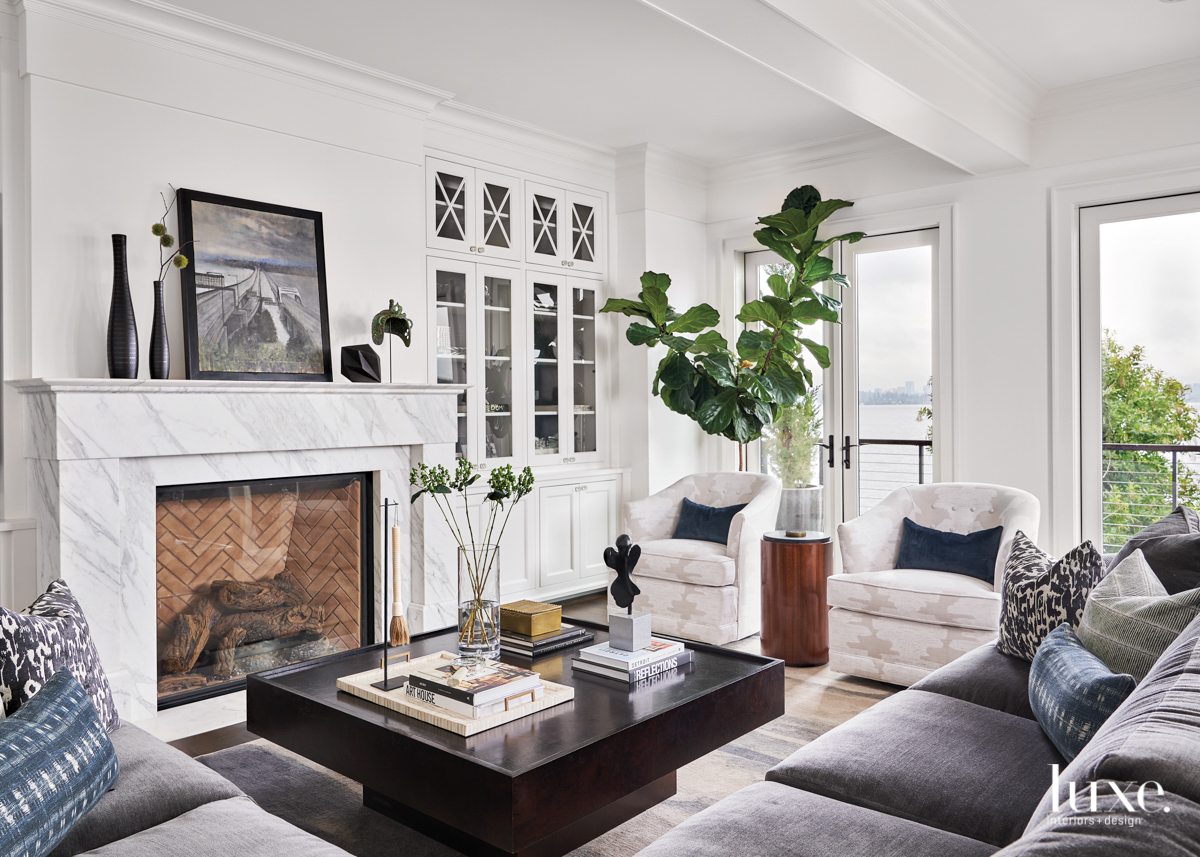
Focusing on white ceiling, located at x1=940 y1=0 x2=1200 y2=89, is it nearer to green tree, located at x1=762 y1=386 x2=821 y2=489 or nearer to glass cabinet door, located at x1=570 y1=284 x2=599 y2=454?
green tree, located at x1=762 y1=386 x2=821 y2=489

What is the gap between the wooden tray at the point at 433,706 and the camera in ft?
6.30

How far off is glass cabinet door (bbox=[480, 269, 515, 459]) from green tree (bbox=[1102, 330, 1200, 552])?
315 cm

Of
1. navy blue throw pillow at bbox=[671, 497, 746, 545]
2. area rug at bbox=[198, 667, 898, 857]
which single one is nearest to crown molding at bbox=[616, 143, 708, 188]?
navy blue throw pillow at bbox=[671, 497, 746, 545]

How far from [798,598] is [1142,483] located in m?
1.95

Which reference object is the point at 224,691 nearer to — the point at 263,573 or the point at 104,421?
the point at 263,573

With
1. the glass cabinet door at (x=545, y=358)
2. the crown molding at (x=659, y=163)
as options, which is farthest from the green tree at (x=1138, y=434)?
the glass cabinet door at (x=545, y=358)

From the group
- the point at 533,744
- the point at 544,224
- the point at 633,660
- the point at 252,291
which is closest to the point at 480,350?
the point at 544,224

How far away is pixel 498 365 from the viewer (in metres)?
4.78

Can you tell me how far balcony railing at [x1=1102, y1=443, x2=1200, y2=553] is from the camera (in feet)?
13.4

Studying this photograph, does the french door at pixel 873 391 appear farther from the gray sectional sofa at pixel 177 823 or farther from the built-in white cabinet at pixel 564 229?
the gray sectional sofa at pixel 177 823

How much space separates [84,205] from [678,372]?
9.81 feet

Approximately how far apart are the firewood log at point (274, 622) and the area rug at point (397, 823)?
27.5 inches

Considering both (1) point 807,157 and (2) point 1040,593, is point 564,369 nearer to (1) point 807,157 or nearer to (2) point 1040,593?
(1) point 807,157

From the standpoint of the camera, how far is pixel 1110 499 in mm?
4270
